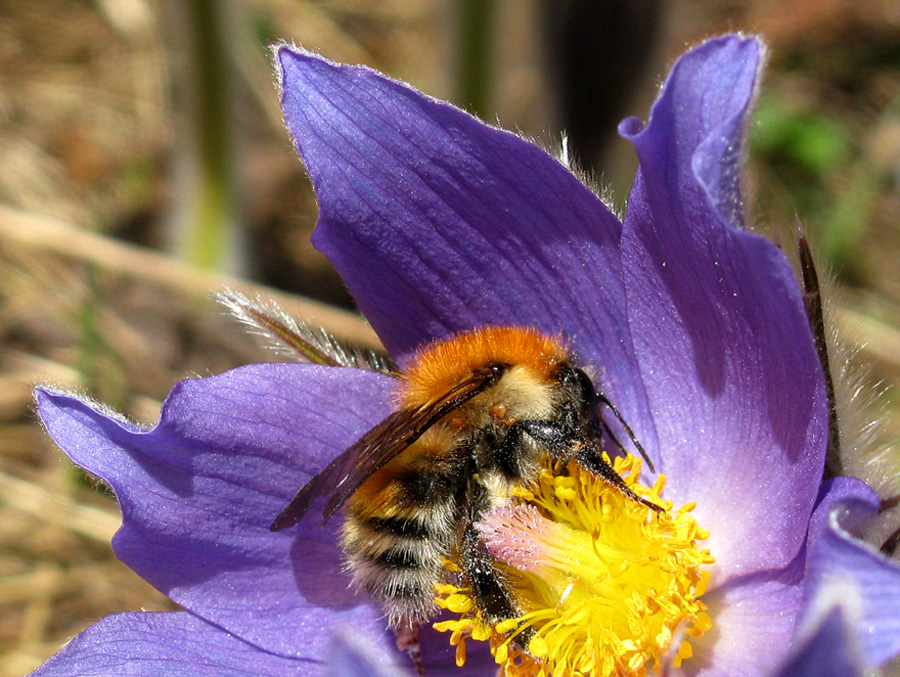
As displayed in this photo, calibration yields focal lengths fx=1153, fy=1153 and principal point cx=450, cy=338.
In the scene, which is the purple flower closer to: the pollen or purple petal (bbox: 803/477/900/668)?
the pollen

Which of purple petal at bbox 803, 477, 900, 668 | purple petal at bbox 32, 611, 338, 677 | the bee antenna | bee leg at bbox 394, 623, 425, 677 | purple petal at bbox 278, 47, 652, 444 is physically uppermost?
purple petal at bbox 278, 47, 652, 444

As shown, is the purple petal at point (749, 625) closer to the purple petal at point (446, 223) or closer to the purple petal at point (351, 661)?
the purple petal at point (446, 223)

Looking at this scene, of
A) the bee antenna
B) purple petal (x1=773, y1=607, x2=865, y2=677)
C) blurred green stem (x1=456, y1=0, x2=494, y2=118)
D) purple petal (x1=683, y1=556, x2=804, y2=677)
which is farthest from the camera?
blurred green stem (x1=456, y1=0, x2=494, y2=118)

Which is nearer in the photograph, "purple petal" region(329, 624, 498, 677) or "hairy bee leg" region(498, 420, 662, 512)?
"hairy bee leg" region(498, 420, 662, 512)

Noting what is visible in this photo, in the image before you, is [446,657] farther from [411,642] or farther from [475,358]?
[475,358]

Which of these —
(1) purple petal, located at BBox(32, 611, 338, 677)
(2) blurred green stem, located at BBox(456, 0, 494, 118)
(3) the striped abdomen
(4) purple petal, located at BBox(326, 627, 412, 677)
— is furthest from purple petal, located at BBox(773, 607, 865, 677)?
(2) blurred green stem, located at BBox(456, 0, 494, 118)

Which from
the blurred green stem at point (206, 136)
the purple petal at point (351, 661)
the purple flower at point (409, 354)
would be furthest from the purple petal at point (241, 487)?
the blurred green stem at point (206, 136)

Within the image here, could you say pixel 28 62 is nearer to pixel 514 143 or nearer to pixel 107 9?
pixel 107 9
